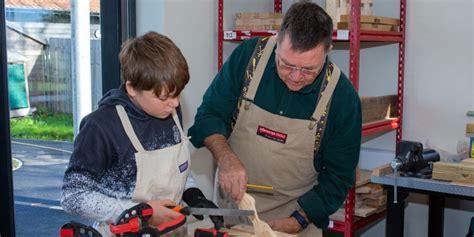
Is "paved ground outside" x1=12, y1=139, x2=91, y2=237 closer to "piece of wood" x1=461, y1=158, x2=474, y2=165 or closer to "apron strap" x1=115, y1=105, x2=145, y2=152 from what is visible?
"apron strap" x1=115, y1=105, x2=145, y2=152

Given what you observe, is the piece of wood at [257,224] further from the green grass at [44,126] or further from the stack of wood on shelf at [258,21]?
the stack of wood on shelf at [258,21]

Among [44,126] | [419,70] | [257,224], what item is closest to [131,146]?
[257,224]

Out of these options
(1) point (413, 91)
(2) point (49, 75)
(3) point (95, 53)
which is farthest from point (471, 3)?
(2) point (49, 75)

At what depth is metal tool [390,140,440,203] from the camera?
2783mm

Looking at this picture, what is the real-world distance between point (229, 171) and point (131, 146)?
0.36 meters

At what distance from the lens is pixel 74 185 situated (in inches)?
61.3

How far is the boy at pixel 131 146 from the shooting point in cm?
157

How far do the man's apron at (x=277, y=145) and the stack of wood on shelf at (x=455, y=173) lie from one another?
87cm

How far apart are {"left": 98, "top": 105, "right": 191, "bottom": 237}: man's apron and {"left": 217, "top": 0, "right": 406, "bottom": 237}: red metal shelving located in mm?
1350

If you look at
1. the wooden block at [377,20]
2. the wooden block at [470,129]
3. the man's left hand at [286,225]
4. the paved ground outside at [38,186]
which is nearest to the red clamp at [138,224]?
the man's left hand at [286,225]

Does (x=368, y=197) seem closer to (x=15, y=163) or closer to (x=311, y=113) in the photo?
(x=311, y=113)

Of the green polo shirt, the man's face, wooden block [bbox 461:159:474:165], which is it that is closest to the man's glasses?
the man's face

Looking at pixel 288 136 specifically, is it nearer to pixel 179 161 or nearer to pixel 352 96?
pixel 352 96

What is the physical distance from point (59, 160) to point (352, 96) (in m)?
1.66
